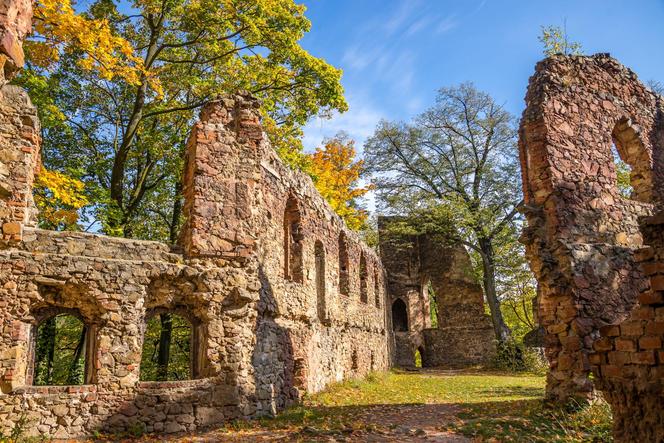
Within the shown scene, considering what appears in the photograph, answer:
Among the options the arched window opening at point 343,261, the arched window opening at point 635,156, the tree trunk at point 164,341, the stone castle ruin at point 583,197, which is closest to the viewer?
the stone castle ruin at point 583,197

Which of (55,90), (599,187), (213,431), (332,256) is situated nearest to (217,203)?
(213,431)

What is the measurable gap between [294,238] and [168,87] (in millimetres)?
7546

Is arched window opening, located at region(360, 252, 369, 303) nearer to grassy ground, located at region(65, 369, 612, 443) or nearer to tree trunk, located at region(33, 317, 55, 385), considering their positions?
grassy ground, located at region(65, 369, 612, 443)

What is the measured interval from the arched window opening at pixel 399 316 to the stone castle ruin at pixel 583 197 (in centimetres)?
1922

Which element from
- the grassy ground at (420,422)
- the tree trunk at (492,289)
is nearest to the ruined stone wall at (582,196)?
the grassy ground at (420,422)

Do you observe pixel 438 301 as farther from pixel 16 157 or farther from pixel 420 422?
pixel 16 157

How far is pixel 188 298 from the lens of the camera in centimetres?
968

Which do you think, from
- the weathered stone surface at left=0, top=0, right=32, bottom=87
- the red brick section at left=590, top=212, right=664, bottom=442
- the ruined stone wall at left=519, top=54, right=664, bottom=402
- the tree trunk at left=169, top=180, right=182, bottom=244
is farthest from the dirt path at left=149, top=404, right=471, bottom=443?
the tree trunk at left=169, top=180, right=182, bottom=244

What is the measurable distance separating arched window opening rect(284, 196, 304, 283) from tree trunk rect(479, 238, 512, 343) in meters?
14.0

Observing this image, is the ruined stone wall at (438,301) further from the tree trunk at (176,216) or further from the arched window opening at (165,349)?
the tree trunk at (176,216)

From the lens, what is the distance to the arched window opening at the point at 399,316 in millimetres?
30078

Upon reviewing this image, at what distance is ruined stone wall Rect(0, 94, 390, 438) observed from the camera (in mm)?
8312

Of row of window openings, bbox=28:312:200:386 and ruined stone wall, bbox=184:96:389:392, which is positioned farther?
row of window openings, bbox=28:312:200:386

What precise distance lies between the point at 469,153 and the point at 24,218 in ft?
73.4
